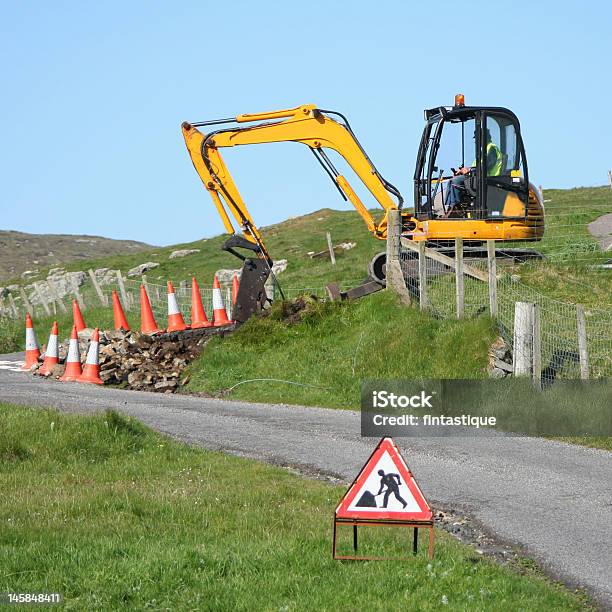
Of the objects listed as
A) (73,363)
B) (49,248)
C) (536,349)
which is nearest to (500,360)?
(536,349)

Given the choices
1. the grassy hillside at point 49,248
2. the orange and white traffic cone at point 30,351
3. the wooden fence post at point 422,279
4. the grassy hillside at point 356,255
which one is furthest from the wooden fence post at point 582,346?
the grassy hillside at point 49,248

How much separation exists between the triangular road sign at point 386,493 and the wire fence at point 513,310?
7.75 m

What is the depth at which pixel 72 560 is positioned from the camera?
7.71 metres

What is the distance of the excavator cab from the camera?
73.0 feet

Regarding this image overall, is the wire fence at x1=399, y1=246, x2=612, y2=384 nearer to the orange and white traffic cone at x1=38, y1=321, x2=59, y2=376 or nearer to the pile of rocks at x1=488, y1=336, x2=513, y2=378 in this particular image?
the pile of rocks at x1=488, y1=336, x2=513, y2=378

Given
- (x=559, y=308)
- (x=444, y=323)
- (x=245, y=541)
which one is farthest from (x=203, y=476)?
(x=559, y=308)

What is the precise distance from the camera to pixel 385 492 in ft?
25.2

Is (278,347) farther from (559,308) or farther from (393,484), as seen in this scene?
(393,484)

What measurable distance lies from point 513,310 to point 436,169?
5576 millimetres

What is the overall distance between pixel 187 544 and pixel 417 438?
592 centimetres

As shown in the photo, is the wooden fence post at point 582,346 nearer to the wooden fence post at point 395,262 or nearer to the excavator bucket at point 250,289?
the wooden fence post at point 395,262

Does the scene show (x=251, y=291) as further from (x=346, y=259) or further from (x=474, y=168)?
(x=346, y=259)

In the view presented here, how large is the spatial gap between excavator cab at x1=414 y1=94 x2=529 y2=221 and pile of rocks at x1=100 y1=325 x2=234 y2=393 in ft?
17.5

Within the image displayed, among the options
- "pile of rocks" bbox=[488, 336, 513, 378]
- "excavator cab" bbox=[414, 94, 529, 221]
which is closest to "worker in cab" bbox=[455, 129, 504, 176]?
"excavator cab" bbox=[414, 94, 529, 221]
